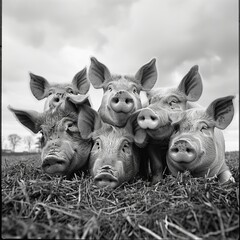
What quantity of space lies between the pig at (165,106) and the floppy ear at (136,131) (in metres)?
0.08

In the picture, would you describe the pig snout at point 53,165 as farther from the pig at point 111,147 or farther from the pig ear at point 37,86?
the pig ear at point 37,86

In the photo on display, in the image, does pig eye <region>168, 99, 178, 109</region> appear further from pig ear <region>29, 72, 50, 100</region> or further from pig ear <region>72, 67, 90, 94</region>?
pig ear <region>29, 72, 50, 100</region>

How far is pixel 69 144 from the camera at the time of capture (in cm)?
342

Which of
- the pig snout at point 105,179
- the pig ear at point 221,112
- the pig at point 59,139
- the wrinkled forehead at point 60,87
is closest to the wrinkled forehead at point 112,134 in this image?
the pig at point 59,139

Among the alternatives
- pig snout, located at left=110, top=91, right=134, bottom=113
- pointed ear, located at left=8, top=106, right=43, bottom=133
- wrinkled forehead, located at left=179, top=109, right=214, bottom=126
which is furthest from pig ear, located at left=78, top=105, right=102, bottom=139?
wrinkled forehead, located at left=179, top=109, right=214, bottom=126

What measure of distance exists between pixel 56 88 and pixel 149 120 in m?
1.53

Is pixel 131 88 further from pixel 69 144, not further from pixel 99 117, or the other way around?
pixel 69 144

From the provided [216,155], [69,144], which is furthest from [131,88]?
[216,155]

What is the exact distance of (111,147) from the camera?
3.31 metres

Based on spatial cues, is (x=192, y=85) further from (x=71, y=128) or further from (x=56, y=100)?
(x=56, y=100)

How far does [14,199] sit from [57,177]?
0.86 m

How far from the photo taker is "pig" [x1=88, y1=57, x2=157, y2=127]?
10.9 ft

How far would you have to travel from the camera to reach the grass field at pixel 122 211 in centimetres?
186

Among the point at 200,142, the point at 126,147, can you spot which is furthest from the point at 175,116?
the point at 126,147
